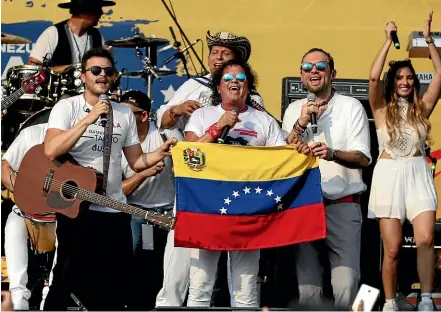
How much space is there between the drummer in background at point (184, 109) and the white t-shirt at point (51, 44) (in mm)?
1774

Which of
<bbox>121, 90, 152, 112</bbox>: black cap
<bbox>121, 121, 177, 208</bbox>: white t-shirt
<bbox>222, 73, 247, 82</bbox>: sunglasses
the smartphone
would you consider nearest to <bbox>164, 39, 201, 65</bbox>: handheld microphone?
<bbox>121, 90, 152, 112</bbox>: black cap

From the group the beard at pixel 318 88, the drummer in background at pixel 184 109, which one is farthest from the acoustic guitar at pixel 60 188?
the beard at pixel 318 88

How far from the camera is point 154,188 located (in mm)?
9289

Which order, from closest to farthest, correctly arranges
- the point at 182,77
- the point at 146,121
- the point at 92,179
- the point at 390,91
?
1. the point at 92,179
2. the point at 390,91
3. the point at 146,121
4. the point at 182,77

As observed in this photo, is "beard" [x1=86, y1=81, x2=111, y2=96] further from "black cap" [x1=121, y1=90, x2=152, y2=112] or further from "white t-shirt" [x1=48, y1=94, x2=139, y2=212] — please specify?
"black cap" [x1=121, y1=90, x2=152, y2=112]

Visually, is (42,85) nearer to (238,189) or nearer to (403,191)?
(238,189)

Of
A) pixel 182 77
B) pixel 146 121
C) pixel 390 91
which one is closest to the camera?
pixel 390 91

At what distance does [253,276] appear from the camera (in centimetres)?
798

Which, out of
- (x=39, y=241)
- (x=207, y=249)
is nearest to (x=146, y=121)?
(x=39, y=241)

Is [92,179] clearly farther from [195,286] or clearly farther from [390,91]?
[390,91]

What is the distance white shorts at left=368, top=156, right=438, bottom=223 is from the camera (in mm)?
8430

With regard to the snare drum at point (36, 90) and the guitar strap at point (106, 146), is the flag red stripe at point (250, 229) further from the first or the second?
the snare drum at point (36, 90)

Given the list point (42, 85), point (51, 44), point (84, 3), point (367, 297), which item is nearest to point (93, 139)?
point (42, 85)

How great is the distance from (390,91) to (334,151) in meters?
0.89
